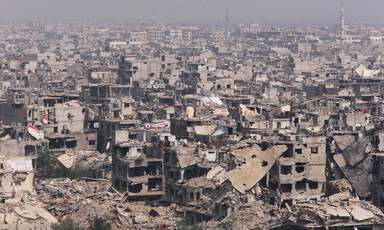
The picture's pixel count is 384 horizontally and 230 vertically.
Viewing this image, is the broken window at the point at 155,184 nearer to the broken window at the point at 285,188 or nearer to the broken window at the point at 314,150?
the broken window at the point at 285,188

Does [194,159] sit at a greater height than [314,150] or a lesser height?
lesser

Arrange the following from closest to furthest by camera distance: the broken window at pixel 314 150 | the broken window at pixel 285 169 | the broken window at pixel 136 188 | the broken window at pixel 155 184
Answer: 1. the broken window at pixel 285 169
2. the broken window at pixel 314 150
3. the broken window at pixel 136 188
4. the broken window at pixel 155 184

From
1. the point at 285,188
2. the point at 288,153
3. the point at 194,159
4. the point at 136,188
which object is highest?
the point at 288,153

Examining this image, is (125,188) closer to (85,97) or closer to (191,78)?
(85,97)

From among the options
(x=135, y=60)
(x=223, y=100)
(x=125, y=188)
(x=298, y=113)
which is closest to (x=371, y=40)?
(x=135, y=60)

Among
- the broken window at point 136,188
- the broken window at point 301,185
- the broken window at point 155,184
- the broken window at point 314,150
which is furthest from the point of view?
the broken window at point 155,184

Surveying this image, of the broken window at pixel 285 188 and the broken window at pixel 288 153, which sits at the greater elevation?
the broken window at pixel 288 153

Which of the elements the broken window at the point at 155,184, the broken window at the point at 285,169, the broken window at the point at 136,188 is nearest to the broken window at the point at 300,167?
the broken window at the point at 285,169

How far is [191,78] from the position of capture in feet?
243

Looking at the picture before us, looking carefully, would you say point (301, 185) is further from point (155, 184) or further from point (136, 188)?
point (136, 188)

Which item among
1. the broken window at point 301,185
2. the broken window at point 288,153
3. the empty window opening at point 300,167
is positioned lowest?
the broken window at point 301,185

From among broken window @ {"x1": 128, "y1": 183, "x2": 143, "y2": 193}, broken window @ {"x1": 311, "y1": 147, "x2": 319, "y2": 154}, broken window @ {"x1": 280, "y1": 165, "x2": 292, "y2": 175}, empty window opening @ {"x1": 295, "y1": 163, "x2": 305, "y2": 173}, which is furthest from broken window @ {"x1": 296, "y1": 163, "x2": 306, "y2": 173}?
broken window @ {"x1": 128, "y1": 183, "x2": 143, "y2": 193}

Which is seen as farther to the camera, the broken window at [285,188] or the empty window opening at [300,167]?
the empty window opening at [300,167]

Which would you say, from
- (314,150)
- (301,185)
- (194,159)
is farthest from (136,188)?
(314,150)
